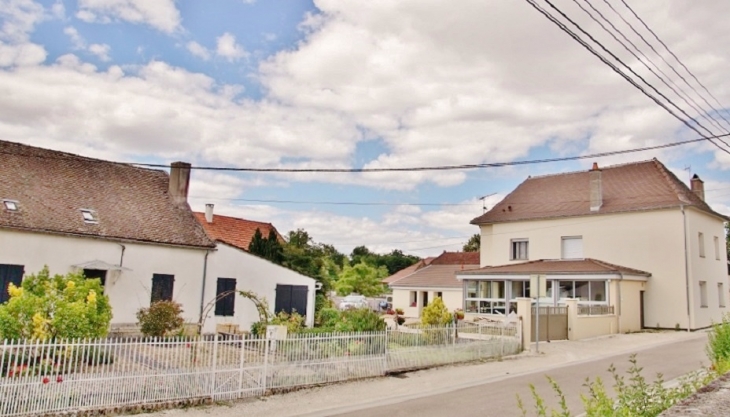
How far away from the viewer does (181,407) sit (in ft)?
31.8

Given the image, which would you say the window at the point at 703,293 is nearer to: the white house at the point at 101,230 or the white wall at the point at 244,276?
the white wall at the point at 244,276

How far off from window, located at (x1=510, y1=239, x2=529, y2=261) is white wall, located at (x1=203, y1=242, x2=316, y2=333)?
16.0 meters

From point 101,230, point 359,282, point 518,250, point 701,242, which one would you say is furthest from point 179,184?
point 359,282

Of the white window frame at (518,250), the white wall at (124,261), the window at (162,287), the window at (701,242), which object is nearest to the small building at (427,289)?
the white window frame at (518,250)

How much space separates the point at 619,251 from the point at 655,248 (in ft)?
5.84

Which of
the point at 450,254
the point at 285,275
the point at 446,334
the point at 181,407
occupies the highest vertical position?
the point at 450,254

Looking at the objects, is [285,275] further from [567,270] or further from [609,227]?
[609,227]

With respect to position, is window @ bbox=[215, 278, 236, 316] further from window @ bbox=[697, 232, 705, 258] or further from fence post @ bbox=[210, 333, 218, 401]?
window @ bbox=[697, 232, 705, 258]

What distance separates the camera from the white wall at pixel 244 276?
2181 cm

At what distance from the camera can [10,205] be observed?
17.9 m

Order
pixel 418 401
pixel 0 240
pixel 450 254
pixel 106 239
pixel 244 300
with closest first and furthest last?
pixel 418 401, pixel 0 240, pixel 106 239, pixel 244 300, pixel 450 254

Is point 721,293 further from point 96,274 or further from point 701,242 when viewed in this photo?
point 96,274

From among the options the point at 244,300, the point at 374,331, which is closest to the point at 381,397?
the point at 374,331

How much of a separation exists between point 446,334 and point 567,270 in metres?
13.4
